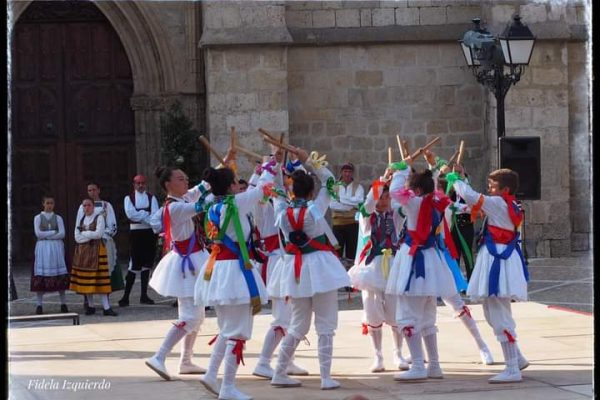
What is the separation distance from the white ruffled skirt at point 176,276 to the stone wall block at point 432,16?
10.8 meters

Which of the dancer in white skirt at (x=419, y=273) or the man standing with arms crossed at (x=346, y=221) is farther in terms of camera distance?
the man standing with arms crossed at (x=346, y=221)

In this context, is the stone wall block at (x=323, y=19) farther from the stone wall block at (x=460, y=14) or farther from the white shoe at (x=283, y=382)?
the white shoe at (x=283, y=382)

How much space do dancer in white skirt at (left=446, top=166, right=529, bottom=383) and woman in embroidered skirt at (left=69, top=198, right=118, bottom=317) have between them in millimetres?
6202

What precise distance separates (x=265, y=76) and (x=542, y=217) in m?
4.60

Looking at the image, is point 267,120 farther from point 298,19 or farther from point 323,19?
point 323,19

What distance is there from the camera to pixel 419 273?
937 centimetres

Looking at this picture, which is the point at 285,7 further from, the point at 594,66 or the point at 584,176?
the point at 594,66

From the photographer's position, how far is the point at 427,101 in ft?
66.0

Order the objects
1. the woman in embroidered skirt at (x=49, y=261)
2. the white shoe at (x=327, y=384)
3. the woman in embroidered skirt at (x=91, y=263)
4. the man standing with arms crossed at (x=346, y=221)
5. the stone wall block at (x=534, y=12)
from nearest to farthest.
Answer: the white shoe at (x=327, y=384)
the woman in embroidered skirt at (x=91, y=263)
the woman in embroidered skirt at (x=49, y=261)
the man standing with arms crossed at (x=346, y=221)
the stone wall block at (x=534, y=12)

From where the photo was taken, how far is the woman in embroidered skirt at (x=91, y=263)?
48.4 feet

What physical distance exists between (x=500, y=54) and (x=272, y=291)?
18.9ft

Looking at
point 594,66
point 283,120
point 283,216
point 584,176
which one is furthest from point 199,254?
point 584,176

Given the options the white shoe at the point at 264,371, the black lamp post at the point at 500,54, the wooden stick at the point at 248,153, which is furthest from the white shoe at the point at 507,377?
the black lamp post at the point at 500,54

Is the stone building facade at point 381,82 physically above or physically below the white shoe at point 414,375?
above
